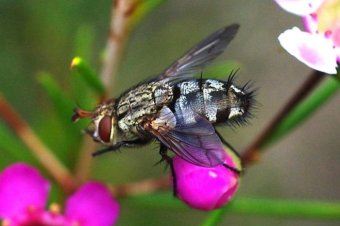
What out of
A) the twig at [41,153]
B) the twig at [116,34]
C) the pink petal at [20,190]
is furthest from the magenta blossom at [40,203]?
the twig at [116,34]

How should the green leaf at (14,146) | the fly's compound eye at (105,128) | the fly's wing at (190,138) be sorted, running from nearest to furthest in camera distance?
the fly's wing at (190,138) → the fly's compound eye at (105,128) → the green leaf at (14,146)

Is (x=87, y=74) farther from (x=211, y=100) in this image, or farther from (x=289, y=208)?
(x=289, y=208)

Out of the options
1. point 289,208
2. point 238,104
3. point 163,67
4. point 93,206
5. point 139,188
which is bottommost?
point 163,67

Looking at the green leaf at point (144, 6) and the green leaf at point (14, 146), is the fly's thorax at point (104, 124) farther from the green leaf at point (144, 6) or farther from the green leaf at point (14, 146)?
the green leaf at point (14, 146)

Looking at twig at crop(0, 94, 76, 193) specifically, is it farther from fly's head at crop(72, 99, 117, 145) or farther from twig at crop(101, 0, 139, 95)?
fly's head at crop(72, 99, 117, 145)

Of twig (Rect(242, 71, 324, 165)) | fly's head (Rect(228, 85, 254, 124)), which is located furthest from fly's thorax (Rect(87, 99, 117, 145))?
twig (Rect(242, 71, 324, 165))

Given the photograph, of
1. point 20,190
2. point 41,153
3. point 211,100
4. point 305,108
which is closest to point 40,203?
point 20,190
